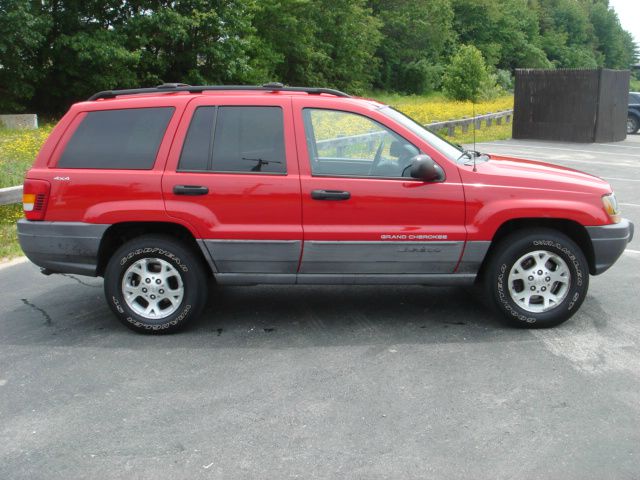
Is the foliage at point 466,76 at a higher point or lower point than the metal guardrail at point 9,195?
higher

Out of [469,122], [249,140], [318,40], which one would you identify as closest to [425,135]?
[249,140]

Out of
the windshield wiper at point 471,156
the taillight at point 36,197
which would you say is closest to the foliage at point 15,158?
the taillight at point 36,197

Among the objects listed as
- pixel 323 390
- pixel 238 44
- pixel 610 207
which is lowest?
pixel 323 390

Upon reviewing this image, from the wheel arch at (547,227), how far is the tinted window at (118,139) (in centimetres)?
261

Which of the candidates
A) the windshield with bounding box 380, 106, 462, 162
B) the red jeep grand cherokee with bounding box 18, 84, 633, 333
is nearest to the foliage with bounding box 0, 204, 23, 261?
the red jeep grand cherokee with bounding box 18, 84, 633, 333

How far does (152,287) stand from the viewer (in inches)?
224

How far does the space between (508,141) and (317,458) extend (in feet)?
73.1

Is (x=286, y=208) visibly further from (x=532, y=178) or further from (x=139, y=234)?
(x=532, y=178)

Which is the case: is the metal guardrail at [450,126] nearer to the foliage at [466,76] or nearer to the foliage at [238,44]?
the foliage at [466,76]

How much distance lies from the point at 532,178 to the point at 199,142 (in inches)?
97.3

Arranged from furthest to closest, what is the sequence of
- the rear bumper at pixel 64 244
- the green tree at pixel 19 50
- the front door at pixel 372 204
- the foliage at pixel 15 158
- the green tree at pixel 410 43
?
the green tree at pixel 410 43 < the green tree at pixel 19 50 < the foliage at pixel 15 158 < the rear bumper at pixel 64 244 < the front door at pixel 372 204

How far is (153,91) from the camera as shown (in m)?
5.98

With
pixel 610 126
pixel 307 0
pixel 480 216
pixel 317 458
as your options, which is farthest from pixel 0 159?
pixel 307 0

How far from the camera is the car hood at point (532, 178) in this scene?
558 centimetres
